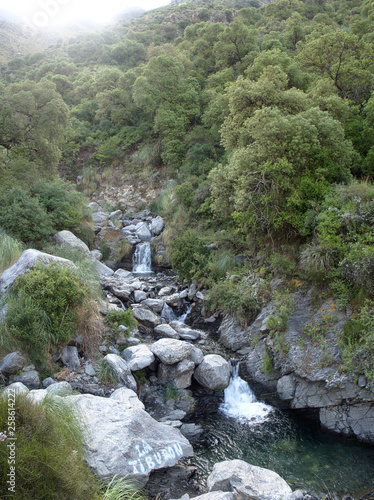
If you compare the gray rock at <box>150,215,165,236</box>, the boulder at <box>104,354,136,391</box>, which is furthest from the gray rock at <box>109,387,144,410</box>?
the gray rock at <box>150,215,165,236</box>

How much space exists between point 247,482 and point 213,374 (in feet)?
11.3

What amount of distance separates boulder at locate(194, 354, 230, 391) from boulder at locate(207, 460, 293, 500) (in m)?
3.01

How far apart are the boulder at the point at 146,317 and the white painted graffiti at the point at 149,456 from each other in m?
5.03

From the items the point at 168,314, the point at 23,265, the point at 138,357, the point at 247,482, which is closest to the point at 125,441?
the point at 247,482

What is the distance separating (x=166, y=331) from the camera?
10039 millimetres

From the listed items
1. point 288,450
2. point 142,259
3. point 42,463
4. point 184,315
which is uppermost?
point 42,463

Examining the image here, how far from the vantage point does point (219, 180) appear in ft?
41.6

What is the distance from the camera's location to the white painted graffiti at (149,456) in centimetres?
499

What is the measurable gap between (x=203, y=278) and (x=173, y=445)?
282 inches

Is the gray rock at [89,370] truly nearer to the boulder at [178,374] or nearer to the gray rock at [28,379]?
the gray rock at [28,379]

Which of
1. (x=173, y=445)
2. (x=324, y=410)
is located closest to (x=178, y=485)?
(x=173, y=445)

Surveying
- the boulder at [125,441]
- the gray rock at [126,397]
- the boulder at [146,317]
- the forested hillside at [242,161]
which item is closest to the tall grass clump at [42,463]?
the boulder at [125,441]

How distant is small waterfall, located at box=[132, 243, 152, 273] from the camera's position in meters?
16.9

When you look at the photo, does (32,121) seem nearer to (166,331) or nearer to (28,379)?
(166,331)
